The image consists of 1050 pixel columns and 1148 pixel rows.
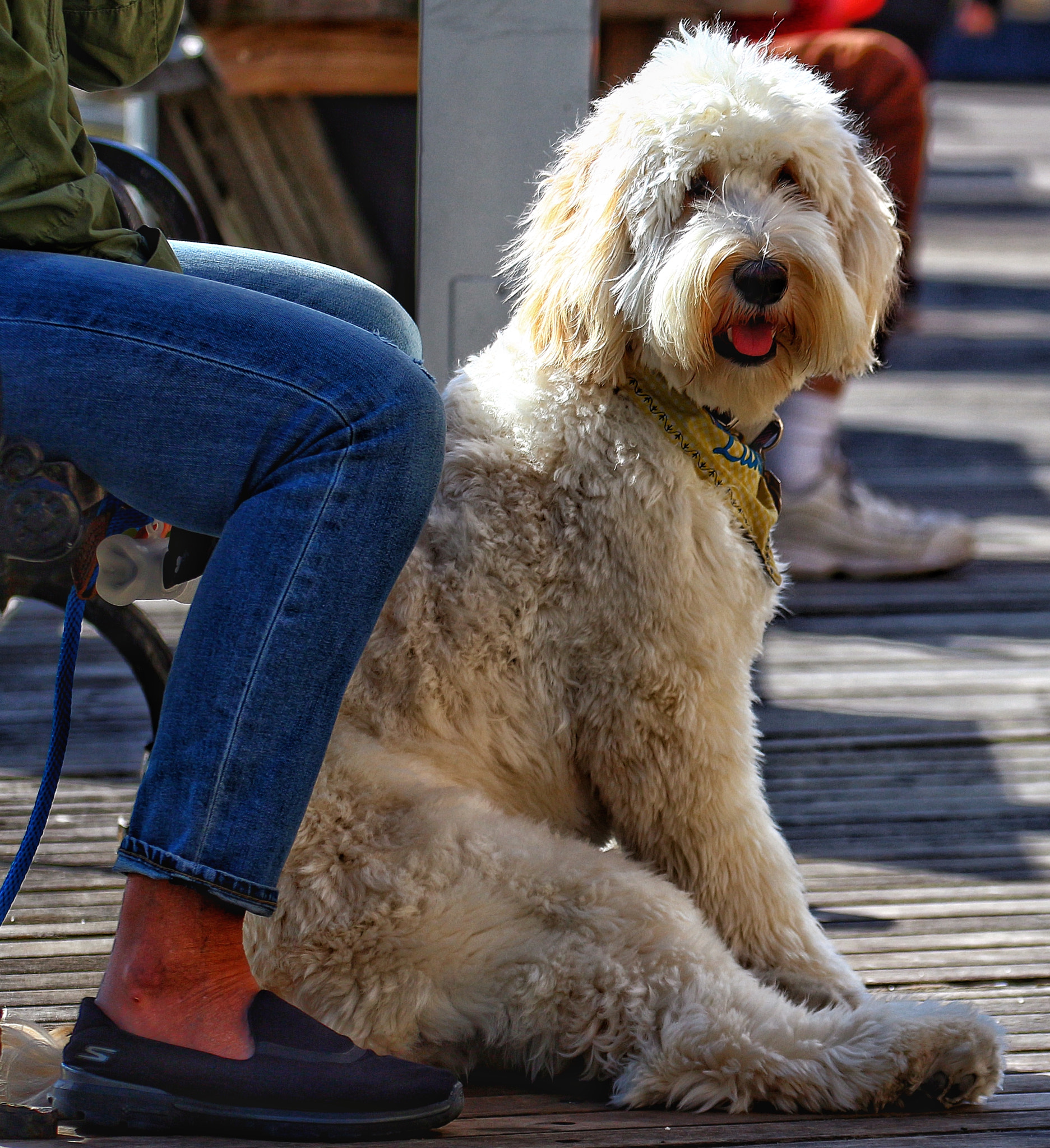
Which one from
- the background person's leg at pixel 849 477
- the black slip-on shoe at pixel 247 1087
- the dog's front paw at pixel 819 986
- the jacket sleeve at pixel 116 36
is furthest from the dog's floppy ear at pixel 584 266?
the background person's leg at pixel 849 477

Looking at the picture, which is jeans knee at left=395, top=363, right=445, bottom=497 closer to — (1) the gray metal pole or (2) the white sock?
(1) the gray metal pole

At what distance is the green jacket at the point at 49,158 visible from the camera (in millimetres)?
1521

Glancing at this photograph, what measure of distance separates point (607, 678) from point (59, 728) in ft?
2.36

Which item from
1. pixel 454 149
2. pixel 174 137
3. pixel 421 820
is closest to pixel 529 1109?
pixel 421 820

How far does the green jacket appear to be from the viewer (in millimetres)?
1521

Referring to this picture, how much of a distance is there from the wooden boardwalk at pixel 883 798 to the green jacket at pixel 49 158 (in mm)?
1022

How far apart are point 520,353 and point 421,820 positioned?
74 cm

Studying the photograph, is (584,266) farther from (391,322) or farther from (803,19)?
(803,19)

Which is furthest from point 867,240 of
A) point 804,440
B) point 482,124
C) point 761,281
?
point 804,440

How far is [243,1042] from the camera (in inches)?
60.2

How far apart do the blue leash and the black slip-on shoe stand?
244 millimetres

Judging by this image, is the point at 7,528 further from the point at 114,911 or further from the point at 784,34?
the point at 784,34

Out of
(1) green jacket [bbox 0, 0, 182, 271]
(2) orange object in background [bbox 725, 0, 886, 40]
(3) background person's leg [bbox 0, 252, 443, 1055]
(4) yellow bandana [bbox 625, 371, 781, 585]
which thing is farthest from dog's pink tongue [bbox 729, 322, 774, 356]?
(2) orange object in background [bbox 725, 0, 886, 40]

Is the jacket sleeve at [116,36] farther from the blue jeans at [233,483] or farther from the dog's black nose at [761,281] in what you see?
the dog's black nose at [761,281]
